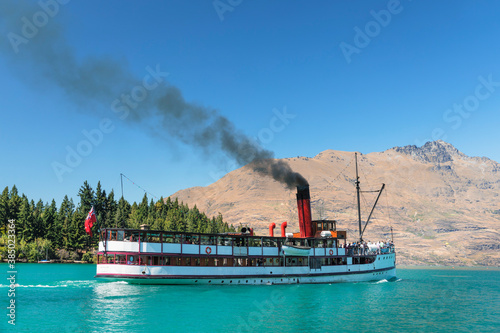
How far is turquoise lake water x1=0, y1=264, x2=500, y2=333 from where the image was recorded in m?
27.6

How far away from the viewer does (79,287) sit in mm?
44750

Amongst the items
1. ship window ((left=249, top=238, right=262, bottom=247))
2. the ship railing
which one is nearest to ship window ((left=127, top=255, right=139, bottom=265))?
ship window ((left=249, top=238, right=262, bottom=247))

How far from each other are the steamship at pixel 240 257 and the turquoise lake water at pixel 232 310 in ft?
6.38

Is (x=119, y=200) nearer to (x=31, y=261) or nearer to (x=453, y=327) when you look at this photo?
(x=31, y=261)

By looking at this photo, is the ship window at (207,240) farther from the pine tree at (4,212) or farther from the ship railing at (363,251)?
the pine tree at (4,212)

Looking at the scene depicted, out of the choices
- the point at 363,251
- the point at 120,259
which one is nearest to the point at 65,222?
the point at 120,259

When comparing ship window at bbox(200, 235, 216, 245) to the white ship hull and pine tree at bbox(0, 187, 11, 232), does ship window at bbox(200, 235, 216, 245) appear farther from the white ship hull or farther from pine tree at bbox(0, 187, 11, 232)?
pine tree at bbox(0, 187, 11, 232)

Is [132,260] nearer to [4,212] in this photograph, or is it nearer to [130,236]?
[130,236]

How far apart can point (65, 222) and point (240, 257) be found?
7965 centimetres

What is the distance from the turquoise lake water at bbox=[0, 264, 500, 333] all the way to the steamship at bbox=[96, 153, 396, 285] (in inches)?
76.6

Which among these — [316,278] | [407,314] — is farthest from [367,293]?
[407,314]

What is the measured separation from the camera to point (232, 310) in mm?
32844

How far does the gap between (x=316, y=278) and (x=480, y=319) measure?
22.9 m

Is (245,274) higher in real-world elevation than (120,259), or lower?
lower
